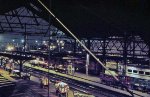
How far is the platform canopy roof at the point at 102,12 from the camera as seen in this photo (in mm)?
10580

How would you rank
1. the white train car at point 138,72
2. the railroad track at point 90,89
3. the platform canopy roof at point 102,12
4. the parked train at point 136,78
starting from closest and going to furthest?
the platform canopy roof at point 102,12
the railroad track at point 90,89
the parked train at point 136,78
the white train car at point 138,72

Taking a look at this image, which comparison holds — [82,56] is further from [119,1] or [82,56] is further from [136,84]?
[119,1]

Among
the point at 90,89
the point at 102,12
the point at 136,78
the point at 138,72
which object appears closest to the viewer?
the point at 102,12

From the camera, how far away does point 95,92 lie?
2725 cm

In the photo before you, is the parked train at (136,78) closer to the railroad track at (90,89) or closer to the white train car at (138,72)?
the white train car at (138,72)

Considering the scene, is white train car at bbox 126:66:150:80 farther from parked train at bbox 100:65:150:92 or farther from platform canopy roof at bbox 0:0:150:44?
platform canopy roof at bbox 0:0:150:44

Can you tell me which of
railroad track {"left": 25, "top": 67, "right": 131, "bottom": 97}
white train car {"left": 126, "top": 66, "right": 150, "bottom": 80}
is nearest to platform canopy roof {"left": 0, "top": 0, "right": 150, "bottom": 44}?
railroad track {"left": 25, "top": 67, "right": 131, "bottom": 97}

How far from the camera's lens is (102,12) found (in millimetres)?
14164

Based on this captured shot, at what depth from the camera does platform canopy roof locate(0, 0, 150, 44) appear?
417 inches

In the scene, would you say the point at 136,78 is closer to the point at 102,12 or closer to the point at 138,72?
the point at 138,72

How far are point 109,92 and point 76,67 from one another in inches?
738

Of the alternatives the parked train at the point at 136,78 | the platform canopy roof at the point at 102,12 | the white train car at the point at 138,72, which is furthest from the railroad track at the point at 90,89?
the platform canopy roof at the point at 102,12

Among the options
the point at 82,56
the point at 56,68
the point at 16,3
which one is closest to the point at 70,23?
the point at 16,3

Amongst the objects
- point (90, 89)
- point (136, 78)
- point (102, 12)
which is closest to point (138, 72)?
point (136, 78)
